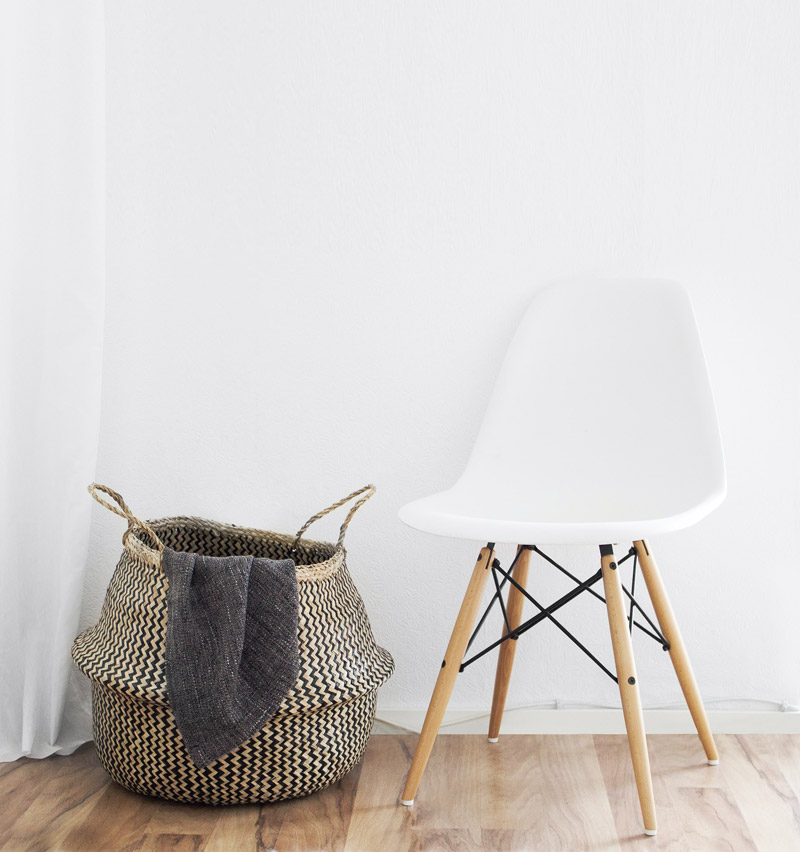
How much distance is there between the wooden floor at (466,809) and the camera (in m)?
1.29

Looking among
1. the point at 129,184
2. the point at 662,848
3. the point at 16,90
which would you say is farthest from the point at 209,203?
the point at 662,848

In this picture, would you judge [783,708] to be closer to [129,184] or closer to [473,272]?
[473,272]

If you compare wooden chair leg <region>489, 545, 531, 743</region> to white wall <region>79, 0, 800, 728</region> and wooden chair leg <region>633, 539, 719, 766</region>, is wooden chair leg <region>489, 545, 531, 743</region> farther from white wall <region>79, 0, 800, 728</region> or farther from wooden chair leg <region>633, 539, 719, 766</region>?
wooden chair leg <region>633, 539, 719, 766</region>

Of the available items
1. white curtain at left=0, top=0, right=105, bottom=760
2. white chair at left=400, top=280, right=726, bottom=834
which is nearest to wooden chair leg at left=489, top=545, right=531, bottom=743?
white chair at left=400, top=280, right=726, bottom=834

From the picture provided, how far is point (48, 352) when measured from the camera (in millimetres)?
1544

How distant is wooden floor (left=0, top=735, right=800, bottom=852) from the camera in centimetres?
129

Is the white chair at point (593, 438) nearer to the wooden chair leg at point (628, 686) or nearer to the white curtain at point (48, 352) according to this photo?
the wooden chair leg at point (628, 686)

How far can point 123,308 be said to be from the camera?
1682 millimetres

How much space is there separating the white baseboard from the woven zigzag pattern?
0.26 metres

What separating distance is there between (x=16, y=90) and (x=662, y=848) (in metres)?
1.62

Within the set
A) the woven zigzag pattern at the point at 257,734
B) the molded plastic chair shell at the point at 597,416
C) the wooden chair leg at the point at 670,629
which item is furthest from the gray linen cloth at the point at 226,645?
the wooden chair leg at the point at 670,629

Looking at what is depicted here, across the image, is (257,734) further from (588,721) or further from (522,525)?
(588,721)

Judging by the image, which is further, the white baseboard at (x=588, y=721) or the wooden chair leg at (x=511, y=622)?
the white baseboard at (x=588, y=721)

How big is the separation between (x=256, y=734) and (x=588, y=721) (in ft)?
2.33
